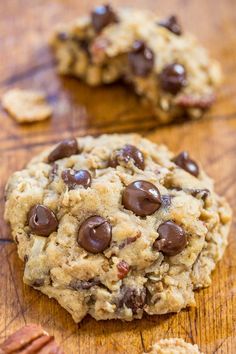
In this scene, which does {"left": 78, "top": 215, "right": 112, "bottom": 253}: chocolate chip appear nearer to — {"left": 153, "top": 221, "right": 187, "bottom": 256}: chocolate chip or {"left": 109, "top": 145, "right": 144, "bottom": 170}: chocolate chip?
{"left": 153, "top": 221, "right": 187, "bottom": 256}: chocolate chip

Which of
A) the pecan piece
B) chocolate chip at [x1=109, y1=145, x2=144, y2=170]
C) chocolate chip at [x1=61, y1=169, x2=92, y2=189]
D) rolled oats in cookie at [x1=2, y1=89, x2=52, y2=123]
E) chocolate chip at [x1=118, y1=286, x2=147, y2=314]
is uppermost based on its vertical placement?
chocolate chip at [x1=109, y1=145, x2=144, y2=170]

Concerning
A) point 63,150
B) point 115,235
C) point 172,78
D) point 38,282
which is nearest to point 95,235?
point 115,235

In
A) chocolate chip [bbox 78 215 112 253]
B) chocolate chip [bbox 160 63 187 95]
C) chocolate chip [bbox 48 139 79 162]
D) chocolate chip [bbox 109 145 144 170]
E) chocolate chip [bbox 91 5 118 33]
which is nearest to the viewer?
chocolate chip [bbox 78 215 112 253]

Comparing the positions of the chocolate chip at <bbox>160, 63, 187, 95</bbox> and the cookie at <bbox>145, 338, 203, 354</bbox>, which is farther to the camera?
the chocolate chip at <bbox>160, 63, 187, 95</bbox>

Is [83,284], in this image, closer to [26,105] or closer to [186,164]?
[186,164]

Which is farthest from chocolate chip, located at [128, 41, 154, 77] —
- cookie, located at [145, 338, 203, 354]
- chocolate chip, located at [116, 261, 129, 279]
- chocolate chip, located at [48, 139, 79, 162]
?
cookie, located at [145, 338, 203, 354]

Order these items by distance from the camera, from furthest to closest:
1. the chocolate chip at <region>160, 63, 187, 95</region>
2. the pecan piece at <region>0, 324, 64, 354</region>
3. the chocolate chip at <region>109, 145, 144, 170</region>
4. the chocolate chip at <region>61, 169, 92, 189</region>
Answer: the chocolate chip at <region>160, 63, 187, 95</region> < the chocolate chip at <region>109, 145, 144, 170</region> < the chocolate chip at <region>61, 169, 92, 189</region> < the pecan piece at <region>0, 324, 64, 354</region>

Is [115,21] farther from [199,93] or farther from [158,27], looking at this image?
[199,93]
